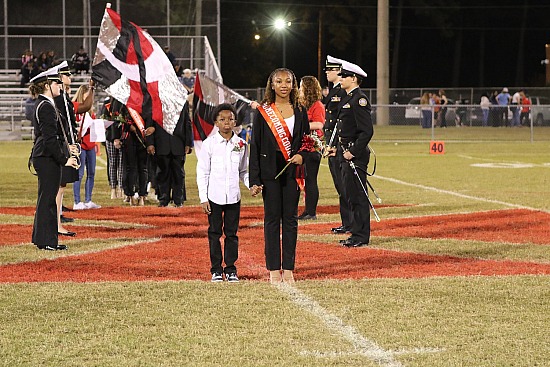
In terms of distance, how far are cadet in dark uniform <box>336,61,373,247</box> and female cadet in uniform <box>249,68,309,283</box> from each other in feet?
7.72

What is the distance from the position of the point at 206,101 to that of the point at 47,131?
5366mm

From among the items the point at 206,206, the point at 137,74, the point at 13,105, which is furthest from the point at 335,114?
the point at 13,105

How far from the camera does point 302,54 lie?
91.2 metres

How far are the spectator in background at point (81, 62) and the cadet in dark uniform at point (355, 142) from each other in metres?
30.9

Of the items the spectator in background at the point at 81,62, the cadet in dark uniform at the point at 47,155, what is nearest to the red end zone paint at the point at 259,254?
the cadet in dark uniform at the point at 47,155

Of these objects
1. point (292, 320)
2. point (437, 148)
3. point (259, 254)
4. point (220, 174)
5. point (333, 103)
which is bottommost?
point (437, 148)

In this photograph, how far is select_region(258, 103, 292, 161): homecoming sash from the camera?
29.4 feet

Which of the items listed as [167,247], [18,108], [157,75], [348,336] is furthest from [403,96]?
[348,336]

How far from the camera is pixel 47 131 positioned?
11008 millimetres

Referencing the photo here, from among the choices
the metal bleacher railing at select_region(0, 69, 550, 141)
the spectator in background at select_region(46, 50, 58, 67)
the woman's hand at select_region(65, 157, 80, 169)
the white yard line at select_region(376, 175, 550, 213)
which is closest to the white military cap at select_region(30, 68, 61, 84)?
A: the woman's hand at select_region(65, 157, 80, 169)

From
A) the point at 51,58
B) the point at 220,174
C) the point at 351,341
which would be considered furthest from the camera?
the point at 51,58

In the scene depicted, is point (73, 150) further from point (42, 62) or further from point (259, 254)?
point (42, 62)

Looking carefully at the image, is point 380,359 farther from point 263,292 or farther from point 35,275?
point 35,275

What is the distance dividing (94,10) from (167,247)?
110 ft
